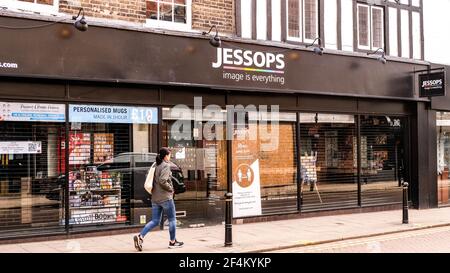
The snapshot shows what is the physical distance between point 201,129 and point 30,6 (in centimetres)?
443

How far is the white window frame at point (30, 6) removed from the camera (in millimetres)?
10002

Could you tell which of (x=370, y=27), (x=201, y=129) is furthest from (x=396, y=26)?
(x=201, y=129)

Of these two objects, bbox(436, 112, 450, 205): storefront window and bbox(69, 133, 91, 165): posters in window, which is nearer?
bbox(69, 133, 91, 165): posters in window

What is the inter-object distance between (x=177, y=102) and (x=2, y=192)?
158 inches

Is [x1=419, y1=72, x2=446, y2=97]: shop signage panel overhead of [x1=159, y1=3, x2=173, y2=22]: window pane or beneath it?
beneath

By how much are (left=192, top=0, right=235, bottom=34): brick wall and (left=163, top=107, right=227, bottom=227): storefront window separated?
2020mm

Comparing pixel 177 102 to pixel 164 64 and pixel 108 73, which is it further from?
pixel 108 73

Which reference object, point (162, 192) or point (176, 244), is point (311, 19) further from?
point (176, 244)

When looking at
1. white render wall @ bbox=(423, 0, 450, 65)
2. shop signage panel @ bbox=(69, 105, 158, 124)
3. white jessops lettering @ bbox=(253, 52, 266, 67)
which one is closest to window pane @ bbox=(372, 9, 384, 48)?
white render wall @ bbox=(423, 0, 450, 65)

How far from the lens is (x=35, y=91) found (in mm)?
10156

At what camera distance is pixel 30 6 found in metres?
10.3

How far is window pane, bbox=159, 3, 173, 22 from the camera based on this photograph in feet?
39.2

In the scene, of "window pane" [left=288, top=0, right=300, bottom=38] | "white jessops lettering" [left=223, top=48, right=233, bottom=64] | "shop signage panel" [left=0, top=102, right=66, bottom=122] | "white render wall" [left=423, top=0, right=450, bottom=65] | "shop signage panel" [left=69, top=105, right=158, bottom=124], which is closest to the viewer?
"shop signage panel" [left=0, top=102, right=66, bottom=122]

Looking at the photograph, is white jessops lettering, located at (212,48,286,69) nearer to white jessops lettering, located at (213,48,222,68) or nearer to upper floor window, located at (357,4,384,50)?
white jessops lettering, located at (213,48,222,68)
